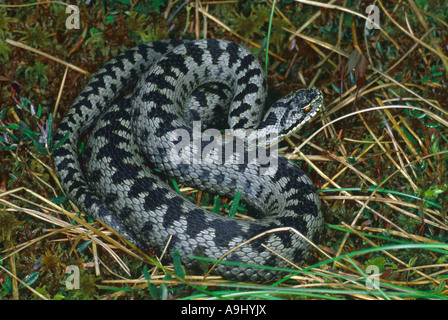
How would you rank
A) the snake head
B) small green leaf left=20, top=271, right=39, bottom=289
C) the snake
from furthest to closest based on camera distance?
the snake head → the snake → small green leaf left=20, top=271, right=39, bottom=289

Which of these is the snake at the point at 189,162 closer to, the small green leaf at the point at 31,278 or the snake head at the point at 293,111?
the snake head at the point at 293,111

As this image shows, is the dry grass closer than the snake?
Yes

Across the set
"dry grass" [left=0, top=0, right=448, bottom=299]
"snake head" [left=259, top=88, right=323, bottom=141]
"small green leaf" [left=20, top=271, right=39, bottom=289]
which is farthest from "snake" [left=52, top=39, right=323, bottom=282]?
"small green leaf" [left=20, top=271, right=39, bottom=289]

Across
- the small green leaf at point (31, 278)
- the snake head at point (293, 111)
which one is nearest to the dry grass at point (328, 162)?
the small green leaf at point (31, 278)

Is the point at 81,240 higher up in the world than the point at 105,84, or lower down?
lower down

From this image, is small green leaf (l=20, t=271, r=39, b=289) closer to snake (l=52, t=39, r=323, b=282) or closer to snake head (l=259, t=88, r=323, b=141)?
snake (l=52, t=39, r=323, b=282)

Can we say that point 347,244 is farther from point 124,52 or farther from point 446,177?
point 124,52

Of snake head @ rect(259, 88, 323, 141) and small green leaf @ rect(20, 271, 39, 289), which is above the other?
snake head @ rect(259, 88, 323, 141)

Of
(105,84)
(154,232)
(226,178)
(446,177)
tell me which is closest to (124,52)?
(105,84)
